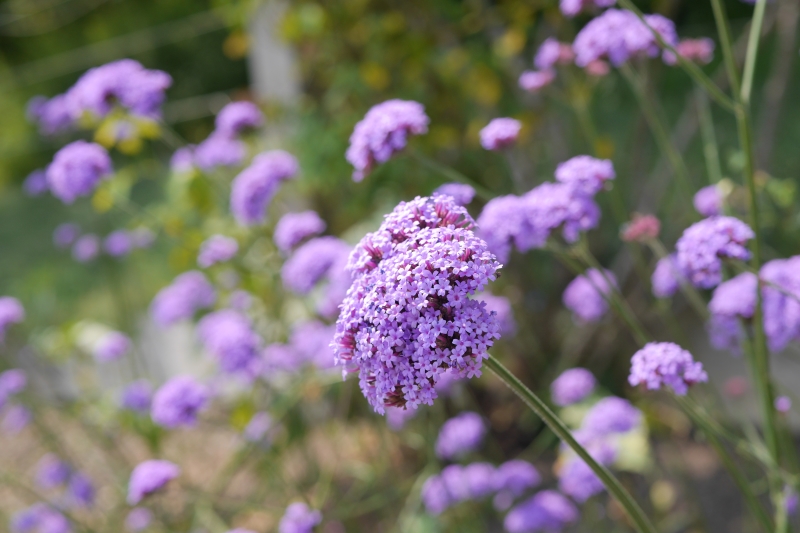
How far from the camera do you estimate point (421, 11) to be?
3.84 metres

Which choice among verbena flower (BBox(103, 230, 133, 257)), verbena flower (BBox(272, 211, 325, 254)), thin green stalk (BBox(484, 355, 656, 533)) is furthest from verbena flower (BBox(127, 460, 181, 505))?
verbena flower (BBox(103, 230, 133, 257))

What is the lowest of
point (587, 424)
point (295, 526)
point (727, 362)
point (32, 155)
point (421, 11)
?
point (727, 362)

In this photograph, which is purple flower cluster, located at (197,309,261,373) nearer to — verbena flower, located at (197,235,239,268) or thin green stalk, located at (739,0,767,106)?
verbena flower, located at (197,235,239,268)

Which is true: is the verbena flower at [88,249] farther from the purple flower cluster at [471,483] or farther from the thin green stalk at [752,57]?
the thin green stalk at [752,57]

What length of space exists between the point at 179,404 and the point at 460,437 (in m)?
0.93

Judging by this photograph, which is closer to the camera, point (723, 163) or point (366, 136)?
point (366, 136)

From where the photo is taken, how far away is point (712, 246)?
141cm

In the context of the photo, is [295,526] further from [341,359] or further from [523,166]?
[523,166]

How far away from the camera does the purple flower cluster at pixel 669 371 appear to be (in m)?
1.29

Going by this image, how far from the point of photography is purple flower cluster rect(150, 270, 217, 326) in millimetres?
3035

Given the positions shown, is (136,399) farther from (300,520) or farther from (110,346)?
(300,520)

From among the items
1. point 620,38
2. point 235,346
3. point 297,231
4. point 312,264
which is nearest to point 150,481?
point 235,346

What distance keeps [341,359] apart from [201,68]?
987 cm

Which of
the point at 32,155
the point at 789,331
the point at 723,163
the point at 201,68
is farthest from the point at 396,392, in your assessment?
the point at 32,155
